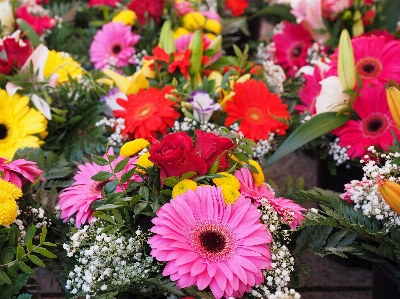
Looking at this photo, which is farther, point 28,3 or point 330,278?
point 28,3

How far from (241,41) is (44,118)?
3.80 ft

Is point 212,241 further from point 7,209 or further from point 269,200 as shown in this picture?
point 7,209

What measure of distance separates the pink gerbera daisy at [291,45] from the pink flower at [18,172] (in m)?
0.89

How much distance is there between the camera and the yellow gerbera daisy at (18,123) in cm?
112

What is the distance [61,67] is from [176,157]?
619 millimetres

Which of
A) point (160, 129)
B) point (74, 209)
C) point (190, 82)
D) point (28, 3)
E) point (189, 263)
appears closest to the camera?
point (189, 263)

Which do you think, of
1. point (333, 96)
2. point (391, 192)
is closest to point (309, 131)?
point (333, 96)

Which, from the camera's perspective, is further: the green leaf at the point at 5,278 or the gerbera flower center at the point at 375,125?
the gerbera flower center at the point at 375,125

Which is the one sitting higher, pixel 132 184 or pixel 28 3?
pixel 132 184

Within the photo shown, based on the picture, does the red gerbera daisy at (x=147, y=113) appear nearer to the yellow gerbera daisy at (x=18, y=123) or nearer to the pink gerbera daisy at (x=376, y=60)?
the yellow gerbera daisy at (x=18, y=123)

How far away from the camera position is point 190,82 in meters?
1.21

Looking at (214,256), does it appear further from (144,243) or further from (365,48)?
(365,48)

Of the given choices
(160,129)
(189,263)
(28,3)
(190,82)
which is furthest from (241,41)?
(189,263)

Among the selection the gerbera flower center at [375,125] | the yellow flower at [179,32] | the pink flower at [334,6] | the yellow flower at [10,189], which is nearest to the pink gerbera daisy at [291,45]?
the pink flower at [334,6]
